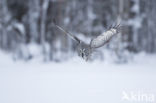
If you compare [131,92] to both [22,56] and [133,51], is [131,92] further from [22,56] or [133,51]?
[133,51]

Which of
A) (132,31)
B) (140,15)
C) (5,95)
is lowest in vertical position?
(5,95)

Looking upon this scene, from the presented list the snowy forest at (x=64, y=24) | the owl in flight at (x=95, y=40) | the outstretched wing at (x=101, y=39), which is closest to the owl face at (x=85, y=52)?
the owl in flight at (x=95, y=40)

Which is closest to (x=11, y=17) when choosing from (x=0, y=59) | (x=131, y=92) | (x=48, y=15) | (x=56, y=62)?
(x=48, y=15)

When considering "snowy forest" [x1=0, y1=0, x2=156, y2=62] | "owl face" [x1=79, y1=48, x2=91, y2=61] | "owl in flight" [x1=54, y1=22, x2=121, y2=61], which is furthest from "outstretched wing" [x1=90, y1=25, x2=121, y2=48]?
"snowy forest" [x1=0, y1=0, x2=156, y2=62]

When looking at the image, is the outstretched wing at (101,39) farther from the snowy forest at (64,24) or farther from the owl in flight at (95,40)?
the snowy forest at (64,24)

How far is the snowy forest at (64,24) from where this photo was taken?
46.6ft

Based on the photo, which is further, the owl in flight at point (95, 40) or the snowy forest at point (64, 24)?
the snowy forest at point (64, 24)

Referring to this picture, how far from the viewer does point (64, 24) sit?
14.7m

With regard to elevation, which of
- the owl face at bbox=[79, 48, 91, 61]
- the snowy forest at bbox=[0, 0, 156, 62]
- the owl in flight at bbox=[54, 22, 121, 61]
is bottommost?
the owl face at bbox=[79, 48, 91, 61]

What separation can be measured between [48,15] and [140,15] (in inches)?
259

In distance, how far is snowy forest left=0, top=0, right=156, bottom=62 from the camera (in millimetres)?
14203

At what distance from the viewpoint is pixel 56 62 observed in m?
13.0

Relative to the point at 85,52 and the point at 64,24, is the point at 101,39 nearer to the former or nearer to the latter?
the point at 85,52

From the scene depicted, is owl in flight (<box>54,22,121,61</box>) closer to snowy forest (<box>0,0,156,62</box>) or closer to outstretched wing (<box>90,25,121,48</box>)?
outstretched wing (<box>90,25,121,48</box>)
